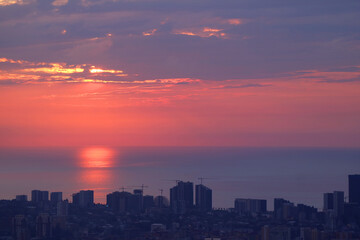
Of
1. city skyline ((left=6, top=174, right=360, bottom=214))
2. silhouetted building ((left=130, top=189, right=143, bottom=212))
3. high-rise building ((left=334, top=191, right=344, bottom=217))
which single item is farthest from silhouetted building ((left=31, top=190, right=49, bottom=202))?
high-rise building ((left=334, top=191, right=344, bottom=217))

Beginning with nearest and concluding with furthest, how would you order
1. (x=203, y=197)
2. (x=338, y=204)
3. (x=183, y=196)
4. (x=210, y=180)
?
(x=338, y=204) < (x=183, y=196) < (x=203, y=197) < (x=210, y=180)

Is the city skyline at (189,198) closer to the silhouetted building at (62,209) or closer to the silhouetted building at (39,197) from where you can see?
the silhouetted building at (39,197)

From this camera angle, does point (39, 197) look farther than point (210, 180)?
No

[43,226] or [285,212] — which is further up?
[285,212]

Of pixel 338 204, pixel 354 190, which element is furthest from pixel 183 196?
pixel 338 204

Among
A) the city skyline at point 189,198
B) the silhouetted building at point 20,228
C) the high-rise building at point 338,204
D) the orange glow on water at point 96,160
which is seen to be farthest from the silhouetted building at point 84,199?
the orange glow on water at point 96,160

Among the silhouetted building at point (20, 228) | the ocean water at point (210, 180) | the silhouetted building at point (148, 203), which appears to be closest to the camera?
the silhouetted building at point (20, 228)

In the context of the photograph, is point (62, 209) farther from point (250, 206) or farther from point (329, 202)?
point (329, 202)

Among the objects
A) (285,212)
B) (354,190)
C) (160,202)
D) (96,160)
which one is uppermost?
(96,160)

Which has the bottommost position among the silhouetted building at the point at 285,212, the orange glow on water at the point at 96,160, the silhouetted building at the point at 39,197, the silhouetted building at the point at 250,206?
the silhouetted building at the point at 285,212

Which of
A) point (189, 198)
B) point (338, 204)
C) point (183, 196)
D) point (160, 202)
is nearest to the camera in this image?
point (338, 204)
